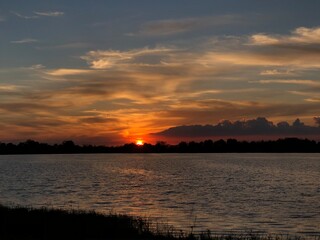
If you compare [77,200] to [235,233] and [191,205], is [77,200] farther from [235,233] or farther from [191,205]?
[235,233]

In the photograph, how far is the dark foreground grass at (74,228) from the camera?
86.9ft

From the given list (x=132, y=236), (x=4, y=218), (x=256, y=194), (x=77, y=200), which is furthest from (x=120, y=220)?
(x=256, y=194)

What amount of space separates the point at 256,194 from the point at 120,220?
3939 centimetres

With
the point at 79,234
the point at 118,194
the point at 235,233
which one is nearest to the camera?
the point at 79,234

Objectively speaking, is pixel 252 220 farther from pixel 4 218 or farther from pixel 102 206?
pixel 4 218

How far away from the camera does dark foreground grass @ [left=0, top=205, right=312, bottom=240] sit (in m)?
26.5

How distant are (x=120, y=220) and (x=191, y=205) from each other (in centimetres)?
2256

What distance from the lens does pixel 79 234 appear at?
2670 centimetres

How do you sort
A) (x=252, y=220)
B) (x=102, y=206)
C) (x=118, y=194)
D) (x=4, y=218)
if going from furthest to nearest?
(x=118, y=194)
(x=102, y=206)
(x=252, y=220)
(x=4, y=218)

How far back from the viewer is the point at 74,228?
28.6 m

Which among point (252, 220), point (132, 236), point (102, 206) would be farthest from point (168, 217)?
point (132, 236)

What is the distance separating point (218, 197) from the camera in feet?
206

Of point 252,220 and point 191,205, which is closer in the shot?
point 252,220

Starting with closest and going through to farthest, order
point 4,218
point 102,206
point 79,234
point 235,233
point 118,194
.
Result: point 79,234 < point 4,218 < point 235,233 < point 102,206 < point 118,194
